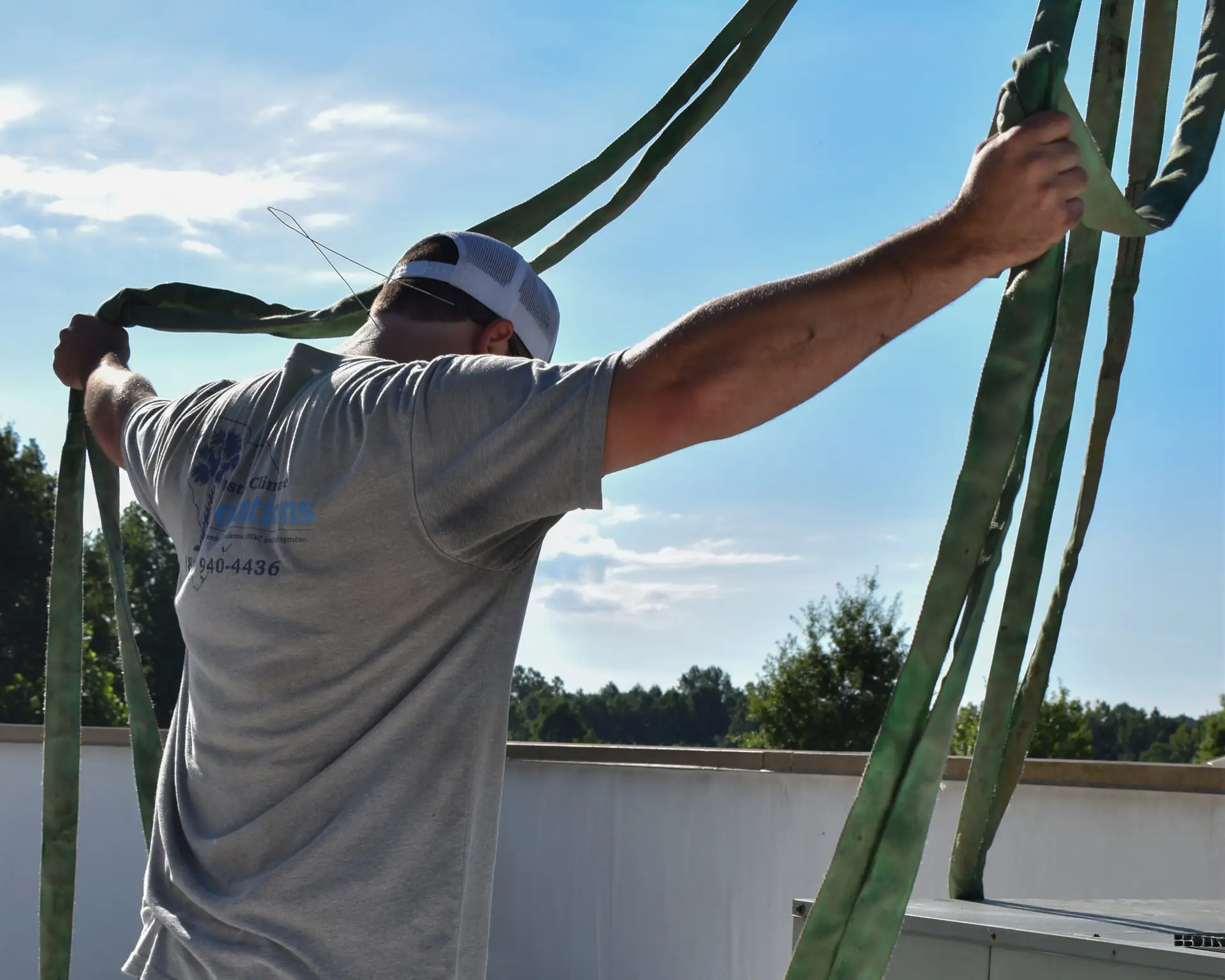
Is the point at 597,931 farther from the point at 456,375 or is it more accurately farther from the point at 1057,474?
the point at 456,375

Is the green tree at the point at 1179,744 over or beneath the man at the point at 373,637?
beneath

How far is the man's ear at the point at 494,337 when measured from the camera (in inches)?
65.9

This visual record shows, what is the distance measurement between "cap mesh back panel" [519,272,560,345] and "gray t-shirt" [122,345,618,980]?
0.88 ft

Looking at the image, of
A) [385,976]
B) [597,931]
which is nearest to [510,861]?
[597,931]

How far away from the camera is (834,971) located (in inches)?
44.6

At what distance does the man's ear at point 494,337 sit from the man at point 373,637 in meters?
0.07

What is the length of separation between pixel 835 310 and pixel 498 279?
676 mm

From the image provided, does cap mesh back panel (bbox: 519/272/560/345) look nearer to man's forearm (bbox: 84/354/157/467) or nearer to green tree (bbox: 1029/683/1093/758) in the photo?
man's forearm (bbox: 84/354/157/467)

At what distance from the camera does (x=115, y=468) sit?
2379 mm

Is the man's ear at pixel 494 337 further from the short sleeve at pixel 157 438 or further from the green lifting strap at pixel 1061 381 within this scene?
the green lifting strap at pixel 1061 381

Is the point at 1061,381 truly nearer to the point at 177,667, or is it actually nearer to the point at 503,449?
the point at 503,449

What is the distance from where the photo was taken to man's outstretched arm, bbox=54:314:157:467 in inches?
82.9

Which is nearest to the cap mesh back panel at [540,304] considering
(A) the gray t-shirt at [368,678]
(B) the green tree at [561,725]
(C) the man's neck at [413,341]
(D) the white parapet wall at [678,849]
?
(C) the man's neck at [413,341]

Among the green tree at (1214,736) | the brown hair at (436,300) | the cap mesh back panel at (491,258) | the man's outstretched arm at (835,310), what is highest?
the cap mesh back panel at (491,258)
